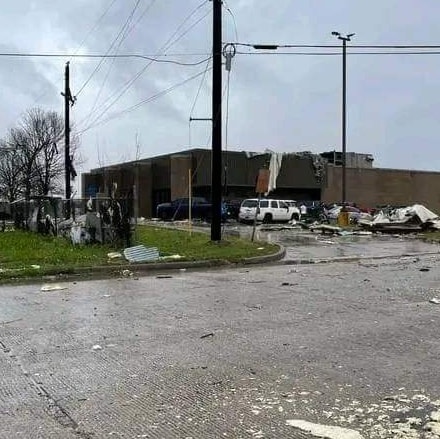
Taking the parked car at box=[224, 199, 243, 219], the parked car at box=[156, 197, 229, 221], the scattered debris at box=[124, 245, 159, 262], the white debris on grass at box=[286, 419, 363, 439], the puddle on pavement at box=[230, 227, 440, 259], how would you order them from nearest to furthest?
the white debris on grass at box=[286, 419, 363, 439] → the scattered debris at box=[124, 245, 159, 262] → the puddle on pavement at box=[230, 227, 440, 259] → the parked car at box=[156, 197, 229, 221] → the parked car at box=[224, 199, 243, 219]

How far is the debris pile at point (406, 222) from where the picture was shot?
3316 cm

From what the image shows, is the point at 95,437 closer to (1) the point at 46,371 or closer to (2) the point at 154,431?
(2) the point at 154,431

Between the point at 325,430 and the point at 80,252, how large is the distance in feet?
49.3

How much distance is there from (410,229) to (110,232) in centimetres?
1829

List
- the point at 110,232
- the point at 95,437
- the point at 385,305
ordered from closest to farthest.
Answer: the point at 95,437 → the point at 385,305 → the point at 110,232

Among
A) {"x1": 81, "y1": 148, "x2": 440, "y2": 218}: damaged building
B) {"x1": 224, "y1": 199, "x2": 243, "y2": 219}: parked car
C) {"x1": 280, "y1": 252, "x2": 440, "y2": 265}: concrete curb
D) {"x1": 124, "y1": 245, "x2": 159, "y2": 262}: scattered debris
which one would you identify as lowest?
{"x1": 280, "y1": 252, "x2": 440, "y2": 265}: concrete curb

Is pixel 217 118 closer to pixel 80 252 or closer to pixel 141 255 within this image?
pixel 141 255

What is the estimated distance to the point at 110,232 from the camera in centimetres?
2036

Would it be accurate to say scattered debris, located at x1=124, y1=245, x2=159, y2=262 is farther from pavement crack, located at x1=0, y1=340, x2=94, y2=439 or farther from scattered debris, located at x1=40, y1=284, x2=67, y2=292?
pavement crack, located at x1=0, y1=340, x2=94, y2=439

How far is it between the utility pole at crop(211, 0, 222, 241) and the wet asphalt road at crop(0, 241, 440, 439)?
30.0ft

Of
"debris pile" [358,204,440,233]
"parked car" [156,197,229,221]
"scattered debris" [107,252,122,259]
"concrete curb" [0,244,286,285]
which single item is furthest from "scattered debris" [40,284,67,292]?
"parked car" [156,197,229,221]

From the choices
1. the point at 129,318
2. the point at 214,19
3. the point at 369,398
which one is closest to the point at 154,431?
the point at 369,398

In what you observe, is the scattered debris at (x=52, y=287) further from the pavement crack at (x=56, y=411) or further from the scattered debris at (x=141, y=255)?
the pavement crack at (x=56, y=411)

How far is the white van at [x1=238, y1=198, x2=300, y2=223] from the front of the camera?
41344 millimetres
